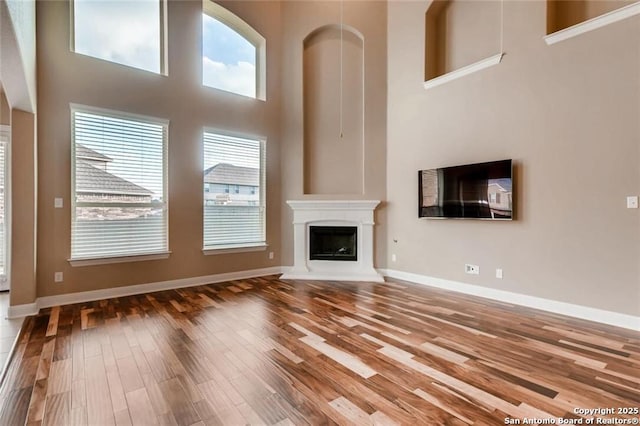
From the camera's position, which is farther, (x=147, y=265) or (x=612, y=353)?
(x=147, y=265)

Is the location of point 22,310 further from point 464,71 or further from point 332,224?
point 464,71

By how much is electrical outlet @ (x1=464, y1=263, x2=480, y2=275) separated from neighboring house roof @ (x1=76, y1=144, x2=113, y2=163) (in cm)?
510

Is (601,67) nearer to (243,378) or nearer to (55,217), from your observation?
(243,378)

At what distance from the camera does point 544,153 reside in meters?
3.67

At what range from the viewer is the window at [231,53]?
17.0 ft

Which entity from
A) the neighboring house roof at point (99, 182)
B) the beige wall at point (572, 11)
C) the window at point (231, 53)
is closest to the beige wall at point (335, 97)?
the window at point (231, 53)

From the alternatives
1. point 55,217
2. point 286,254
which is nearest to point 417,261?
point 286,254

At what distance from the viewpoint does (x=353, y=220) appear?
5.47 meters

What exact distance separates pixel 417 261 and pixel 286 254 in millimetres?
2309

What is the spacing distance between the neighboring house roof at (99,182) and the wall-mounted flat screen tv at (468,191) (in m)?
4.24

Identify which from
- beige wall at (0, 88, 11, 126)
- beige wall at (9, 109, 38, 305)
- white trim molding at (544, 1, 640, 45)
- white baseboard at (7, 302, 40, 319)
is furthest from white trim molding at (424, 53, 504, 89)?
beige wall at (0, 88, 11, 126)

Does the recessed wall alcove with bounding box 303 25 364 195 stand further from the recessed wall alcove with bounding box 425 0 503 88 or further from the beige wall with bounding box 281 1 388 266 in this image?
the recessed wall alcove with bounding box 425 0 503 88

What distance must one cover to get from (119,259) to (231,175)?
2051 millimetres

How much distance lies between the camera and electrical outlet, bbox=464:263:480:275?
14.1 ft
